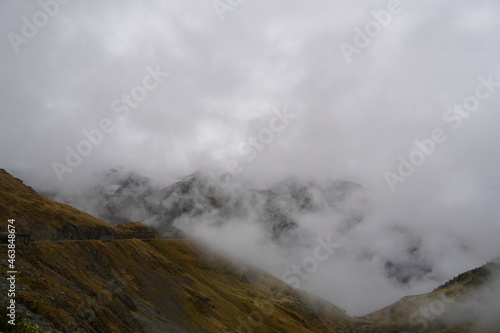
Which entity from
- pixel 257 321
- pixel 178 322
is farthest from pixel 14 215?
pixel 257 321

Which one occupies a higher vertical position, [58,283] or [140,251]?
[140,251]

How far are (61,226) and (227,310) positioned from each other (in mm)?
60201

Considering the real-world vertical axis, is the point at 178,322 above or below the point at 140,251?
below

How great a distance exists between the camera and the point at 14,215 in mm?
75438

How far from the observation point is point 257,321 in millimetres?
133000

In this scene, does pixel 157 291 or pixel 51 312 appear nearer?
pixel 51 312

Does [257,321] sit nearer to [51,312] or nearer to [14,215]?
[14,215]

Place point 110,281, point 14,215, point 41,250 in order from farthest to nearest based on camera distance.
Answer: point 14,215 → point 110,281 → point 41,250

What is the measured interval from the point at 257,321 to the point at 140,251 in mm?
56830

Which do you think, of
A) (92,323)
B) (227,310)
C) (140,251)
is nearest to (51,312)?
(92,323)

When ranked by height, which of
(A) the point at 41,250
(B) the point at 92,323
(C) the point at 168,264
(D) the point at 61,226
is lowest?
(B) the point at 92,323

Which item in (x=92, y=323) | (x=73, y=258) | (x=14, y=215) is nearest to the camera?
(x=92, y=323)

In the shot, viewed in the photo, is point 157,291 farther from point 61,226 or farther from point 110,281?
point 61,226

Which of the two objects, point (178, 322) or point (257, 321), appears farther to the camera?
point (257, 321)
